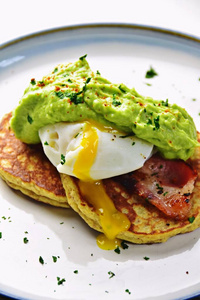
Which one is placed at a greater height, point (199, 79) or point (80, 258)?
point (199, 79)

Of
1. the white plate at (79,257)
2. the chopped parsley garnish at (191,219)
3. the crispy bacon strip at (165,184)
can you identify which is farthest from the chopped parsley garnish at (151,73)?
the chopped parsley garnish at (191,219)

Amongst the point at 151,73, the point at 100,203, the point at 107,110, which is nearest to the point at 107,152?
the point at 107,110

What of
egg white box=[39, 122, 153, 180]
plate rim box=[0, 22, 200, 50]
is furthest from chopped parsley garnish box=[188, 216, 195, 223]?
plate rim box=[0, 22, 200, 50]

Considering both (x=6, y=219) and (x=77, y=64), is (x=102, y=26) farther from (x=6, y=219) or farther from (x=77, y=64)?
(x=6, y=219)

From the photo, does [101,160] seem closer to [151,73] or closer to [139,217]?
[139,217]

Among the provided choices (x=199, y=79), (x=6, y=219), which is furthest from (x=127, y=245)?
(x=199, y=79)

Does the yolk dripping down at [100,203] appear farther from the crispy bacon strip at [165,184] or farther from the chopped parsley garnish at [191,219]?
the chopped parsley garnish at [191,219]

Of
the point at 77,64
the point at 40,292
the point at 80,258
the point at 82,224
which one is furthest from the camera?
the point at 77,64
